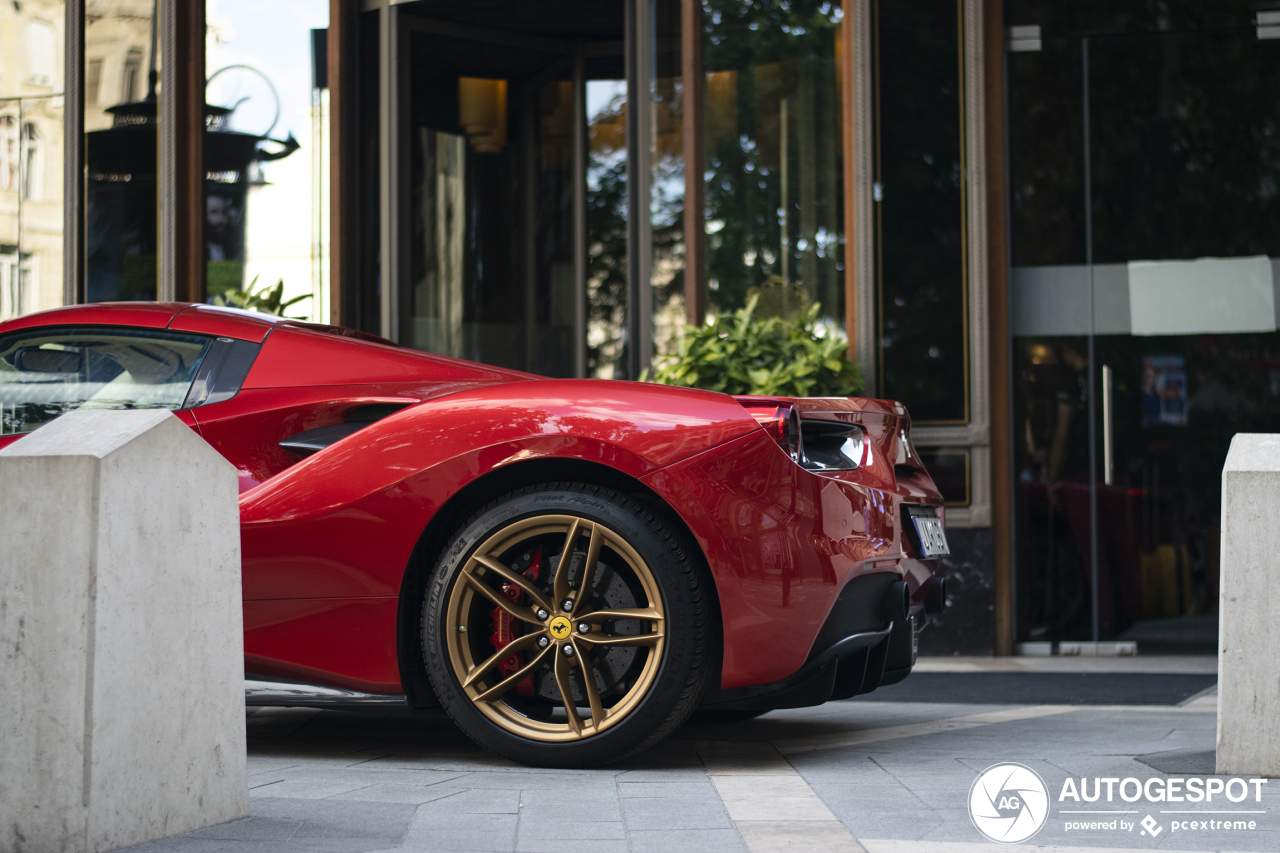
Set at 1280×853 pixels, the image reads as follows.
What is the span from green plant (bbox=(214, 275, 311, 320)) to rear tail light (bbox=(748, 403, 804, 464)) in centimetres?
579

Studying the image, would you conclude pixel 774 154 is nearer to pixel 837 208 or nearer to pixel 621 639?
pixel 837 208

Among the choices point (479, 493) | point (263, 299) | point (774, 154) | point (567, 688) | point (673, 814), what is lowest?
point (673, 814)

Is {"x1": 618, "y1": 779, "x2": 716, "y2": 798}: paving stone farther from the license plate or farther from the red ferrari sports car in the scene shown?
the license plate

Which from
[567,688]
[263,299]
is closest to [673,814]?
[567,688]

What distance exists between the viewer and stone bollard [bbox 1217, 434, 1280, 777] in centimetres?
329

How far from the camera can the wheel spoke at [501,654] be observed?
3480mm

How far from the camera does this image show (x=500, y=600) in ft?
11.5

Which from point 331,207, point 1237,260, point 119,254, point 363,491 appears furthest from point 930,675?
point 119,254

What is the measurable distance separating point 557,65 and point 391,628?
19.4 ft

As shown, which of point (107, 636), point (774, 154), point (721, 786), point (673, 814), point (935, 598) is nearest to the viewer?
point (107, 636)

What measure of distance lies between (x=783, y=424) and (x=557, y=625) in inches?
32.3

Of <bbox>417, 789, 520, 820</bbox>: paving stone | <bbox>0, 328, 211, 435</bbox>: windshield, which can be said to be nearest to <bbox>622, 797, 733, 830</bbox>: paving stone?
<bbox>417, 789, 520, 820</bbox>: paving stone

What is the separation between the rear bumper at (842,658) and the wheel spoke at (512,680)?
46 cm

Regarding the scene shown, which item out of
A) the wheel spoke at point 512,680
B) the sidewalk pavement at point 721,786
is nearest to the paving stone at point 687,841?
Answer: the sidewalk pavement at point 721,786
